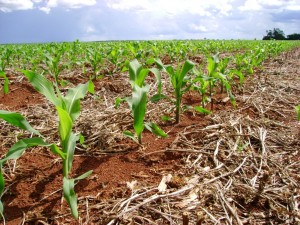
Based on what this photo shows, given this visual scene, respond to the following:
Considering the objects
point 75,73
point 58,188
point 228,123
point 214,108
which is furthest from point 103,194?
point 75,73

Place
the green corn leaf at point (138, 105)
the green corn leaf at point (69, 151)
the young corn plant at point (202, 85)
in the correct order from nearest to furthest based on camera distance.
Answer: the green corn leaf at point (69, 151) < the green corn leaf at point (138, 105) < the young corn plant at point (202, 85)

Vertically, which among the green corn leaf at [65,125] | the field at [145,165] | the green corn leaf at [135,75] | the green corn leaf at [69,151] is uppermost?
the green corn leaf at [135,75]

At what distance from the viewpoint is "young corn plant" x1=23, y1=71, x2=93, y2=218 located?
1.45m

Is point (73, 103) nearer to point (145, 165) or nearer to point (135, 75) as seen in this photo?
point (145, 165)

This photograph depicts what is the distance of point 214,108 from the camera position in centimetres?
329

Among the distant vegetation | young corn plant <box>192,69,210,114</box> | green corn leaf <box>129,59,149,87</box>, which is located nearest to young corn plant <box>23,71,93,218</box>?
green corn leaf <box>129,59,149,87</box>

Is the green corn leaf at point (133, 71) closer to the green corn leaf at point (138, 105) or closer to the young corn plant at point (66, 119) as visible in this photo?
the green corn leaf at point (138, 105)

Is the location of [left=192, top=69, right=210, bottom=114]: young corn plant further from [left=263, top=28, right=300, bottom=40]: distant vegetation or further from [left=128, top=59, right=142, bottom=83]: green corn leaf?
[left=263, top=28, right=300, bottom=40]: distant vegetation

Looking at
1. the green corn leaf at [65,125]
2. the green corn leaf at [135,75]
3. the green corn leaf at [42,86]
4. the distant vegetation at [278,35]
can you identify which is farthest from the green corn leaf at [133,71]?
the distant vegetation at [278,35]

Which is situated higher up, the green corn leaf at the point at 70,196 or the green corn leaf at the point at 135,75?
the green corn leaf at the point at 135,75

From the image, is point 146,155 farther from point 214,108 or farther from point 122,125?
point 214,108

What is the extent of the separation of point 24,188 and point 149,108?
165 cm

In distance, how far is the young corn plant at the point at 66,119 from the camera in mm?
1447

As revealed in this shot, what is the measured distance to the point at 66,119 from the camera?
1.55m
